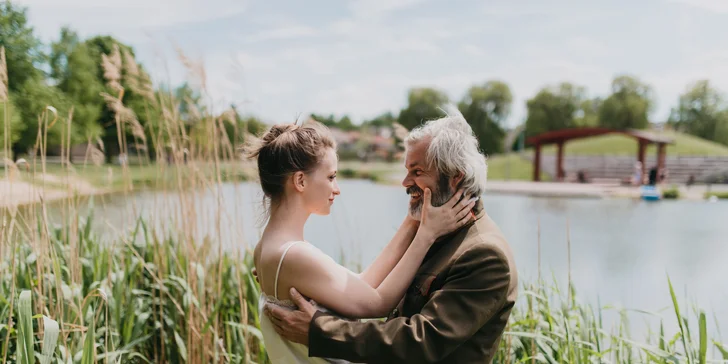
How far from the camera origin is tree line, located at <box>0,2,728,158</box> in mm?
4492

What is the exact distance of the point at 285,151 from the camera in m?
1.72

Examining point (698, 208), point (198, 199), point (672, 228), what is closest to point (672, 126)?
point (698, 208)

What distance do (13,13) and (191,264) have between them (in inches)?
740

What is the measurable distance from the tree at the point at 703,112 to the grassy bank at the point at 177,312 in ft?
194

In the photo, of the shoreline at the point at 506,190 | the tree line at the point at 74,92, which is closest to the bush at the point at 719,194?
the shoreline at the point at 506,190

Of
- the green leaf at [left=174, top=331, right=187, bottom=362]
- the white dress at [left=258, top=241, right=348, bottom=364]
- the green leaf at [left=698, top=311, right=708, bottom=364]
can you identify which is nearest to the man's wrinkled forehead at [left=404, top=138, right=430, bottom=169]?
the white dress at [left=258, top=241, right=348, bottom=364]

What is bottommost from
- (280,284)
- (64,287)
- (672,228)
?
(672,228)

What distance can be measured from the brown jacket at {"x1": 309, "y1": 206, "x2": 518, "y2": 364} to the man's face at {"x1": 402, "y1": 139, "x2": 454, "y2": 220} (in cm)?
15

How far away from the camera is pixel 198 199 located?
3.67 m

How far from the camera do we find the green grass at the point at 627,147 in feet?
118

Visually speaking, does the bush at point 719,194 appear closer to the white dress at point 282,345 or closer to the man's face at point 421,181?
the man's face at point 421,181

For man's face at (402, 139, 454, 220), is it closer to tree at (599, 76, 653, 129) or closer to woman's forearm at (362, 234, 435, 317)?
woman's forearm at (362, 234, 435, 317)

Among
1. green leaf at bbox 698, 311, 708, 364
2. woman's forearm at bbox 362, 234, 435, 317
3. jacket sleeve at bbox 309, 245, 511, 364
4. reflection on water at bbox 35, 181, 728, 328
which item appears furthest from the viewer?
reflection on water at bbox 35, 181, 728, 328

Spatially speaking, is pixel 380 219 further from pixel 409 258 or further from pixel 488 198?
pixel 409 258
